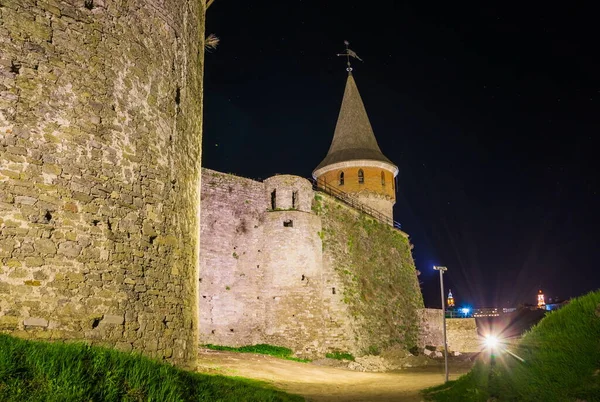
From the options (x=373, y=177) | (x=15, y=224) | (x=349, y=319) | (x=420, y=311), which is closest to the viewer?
(x=15, y=224)

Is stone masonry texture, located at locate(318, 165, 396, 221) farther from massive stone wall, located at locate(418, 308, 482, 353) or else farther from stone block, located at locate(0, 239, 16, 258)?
stone block, located at locate(0, 239, 16, 258)

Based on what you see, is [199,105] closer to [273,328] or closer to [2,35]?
[2,35]

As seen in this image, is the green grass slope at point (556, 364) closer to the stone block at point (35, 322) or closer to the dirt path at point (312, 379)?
the dirt path at point (312, 379)

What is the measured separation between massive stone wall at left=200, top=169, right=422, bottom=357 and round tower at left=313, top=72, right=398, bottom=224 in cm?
1106

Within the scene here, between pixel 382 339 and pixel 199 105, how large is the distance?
18139 mm

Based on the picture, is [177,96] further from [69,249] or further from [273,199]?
[273,199]

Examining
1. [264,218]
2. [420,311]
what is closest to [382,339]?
[420,311]

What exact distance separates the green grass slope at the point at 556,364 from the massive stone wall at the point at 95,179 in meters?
5.86

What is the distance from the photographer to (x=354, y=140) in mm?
39406

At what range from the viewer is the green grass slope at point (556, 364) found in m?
6.59

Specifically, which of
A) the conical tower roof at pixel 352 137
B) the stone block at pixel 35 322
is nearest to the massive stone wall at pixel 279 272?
the conical tower roof at pixel 352 137

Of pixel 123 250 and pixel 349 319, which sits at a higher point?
pixel 123 250

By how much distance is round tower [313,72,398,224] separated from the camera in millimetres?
36931

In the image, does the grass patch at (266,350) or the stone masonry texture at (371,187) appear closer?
the grass patch at (266,350)
